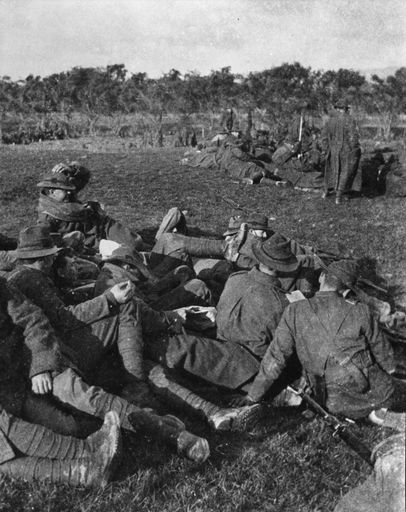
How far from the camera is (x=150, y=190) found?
1506cm

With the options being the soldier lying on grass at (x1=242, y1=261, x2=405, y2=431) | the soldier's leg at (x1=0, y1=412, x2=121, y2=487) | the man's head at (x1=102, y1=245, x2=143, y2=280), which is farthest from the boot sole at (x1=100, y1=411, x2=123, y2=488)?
the man's head at (x1=102, y1=245, x2=143, y2=280)

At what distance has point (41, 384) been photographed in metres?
4.74

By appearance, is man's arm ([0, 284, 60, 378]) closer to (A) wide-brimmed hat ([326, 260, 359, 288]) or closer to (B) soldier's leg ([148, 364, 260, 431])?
(B) soldier's leg ([148, 364, 260, 431])

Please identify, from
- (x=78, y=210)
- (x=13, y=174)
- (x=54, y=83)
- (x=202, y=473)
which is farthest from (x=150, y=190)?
(x=54, y=83)

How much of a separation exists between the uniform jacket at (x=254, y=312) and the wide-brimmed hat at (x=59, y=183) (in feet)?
11.8

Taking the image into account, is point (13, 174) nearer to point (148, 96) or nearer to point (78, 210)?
point (78, 210)

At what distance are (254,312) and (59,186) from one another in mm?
3957

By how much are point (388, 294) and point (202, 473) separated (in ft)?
17.4

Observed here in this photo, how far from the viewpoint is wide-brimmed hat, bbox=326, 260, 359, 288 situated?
17.7 ft

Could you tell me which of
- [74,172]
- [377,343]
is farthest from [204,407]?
[74,172]

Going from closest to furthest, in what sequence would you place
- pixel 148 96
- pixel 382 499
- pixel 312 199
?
pixel 382 499
pixel 312 199
pixel 148 96

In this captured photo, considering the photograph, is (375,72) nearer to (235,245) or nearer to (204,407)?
(235,245)

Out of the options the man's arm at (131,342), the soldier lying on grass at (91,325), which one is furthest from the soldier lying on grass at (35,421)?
the man's arm at (131,342)

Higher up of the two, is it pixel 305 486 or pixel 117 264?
pixel 117 264
